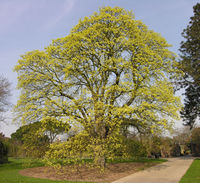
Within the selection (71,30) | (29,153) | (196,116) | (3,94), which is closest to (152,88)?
(71,30)

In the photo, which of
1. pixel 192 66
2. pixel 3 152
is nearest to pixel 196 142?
pixel 192 66

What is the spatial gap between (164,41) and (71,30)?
24.6 feet

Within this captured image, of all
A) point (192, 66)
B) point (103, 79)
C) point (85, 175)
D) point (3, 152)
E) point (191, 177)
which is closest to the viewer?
point (191, 177)

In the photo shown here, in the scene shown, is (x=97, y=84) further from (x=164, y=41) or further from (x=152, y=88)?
(x=164, y=41)

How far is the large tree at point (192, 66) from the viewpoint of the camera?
1848cm

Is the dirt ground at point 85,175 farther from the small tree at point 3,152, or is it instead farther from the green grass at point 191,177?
the small tree at point 3,152

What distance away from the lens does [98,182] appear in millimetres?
10047

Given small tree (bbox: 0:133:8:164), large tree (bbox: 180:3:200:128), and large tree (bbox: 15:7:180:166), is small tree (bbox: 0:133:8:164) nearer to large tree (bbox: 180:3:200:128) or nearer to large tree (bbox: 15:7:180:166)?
large tree (bbox: 15:7:180:166)

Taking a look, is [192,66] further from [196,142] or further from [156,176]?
[196,142]

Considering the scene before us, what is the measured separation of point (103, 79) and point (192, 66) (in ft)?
36.5

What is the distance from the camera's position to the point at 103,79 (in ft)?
45.8

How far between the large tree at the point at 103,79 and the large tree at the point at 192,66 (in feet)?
15.2

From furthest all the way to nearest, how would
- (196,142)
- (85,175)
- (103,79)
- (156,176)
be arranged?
(196,142)
(103,79)
(85,175)
(156,176)

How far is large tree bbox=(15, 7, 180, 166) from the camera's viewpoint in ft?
37.6
